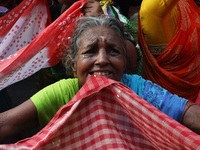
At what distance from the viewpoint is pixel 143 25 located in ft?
7.32

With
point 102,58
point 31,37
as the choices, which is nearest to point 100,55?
point 102,58

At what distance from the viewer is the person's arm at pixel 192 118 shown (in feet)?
4.25

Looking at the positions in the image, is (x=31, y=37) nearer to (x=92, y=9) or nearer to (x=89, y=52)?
(x=92, y=9)

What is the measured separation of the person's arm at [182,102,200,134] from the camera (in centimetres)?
129

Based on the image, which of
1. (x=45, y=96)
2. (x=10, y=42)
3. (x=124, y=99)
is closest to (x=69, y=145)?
(x=124, y=99)

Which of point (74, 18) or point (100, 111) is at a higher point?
point (74, 18)

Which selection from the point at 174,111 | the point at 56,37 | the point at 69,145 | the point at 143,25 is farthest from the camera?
the point at 143,25

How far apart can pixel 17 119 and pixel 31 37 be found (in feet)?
3.51

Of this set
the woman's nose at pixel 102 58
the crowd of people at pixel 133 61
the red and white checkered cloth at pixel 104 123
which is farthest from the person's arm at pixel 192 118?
the woman's nose at pixel 102 58

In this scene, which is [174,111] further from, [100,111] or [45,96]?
[45,96]

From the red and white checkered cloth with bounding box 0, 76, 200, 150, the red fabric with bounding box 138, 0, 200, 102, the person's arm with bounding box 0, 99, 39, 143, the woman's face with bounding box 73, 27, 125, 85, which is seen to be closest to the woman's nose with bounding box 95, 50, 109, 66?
the woman's face with bounding box 73, 27, 125, 85

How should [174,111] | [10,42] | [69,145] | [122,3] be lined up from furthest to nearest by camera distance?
[122,3]
[10,42]
[174,111]
[69,145]

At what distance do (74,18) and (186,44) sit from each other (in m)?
1.12

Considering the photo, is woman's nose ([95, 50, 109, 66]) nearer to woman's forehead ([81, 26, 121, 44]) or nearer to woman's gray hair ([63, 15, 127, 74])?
woman's forehead ([81, 26, 121, 44])
